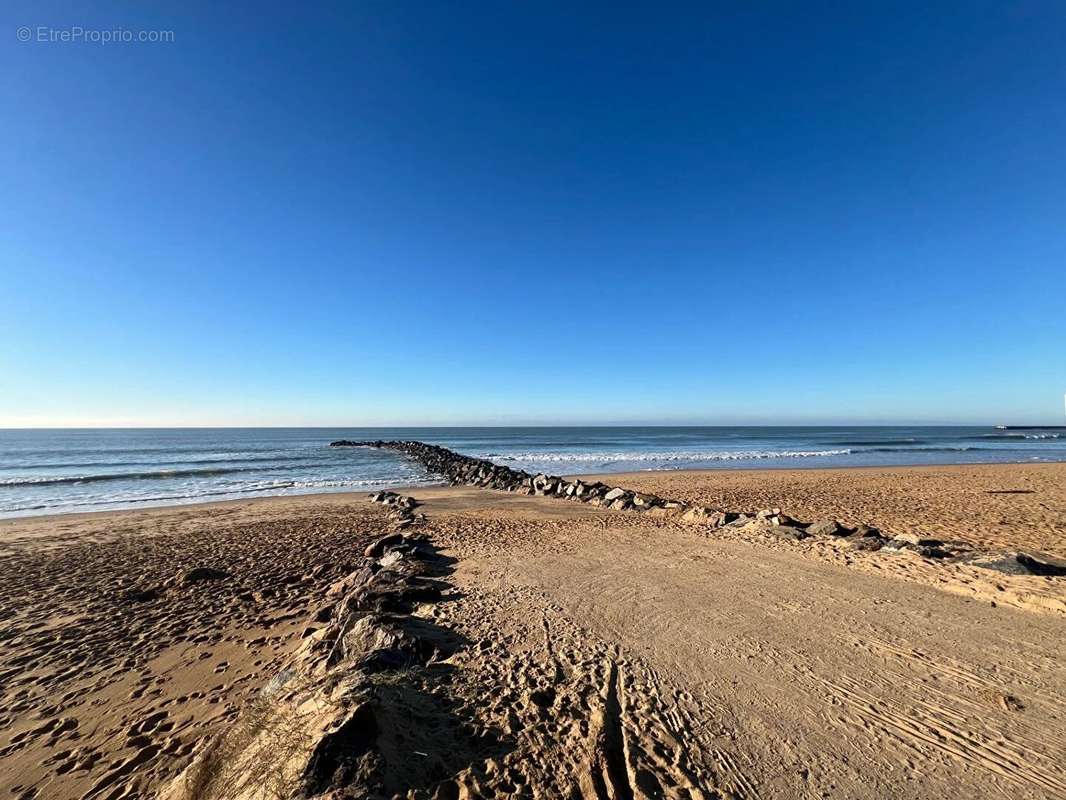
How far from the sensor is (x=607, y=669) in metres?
5.00

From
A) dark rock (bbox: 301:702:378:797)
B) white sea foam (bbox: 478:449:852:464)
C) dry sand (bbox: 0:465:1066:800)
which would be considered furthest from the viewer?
white sea foam (bbox: 478:449:852:464)

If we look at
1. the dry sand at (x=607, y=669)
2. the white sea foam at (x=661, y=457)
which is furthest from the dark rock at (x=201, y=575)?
the white sea foam at (x=661, y=457)

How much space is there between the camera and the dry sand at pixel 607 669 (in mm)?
3578

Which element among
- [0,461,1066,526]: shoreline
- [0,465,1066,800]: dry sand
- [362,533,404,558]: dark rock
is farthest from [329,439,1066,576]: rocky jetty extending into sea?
[362,533,404,558]: dark rock

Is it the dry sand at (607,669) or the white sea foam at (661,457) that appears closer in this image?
the dry sand at (607,669)

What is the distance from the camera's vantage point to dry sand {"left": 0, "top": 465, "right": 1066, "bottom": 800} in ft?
11.7

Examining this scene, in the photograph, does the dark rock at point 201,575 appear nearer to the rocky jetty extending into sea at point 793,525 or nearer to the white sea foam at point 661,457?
the rocky jetty extending into sea at point 793,525

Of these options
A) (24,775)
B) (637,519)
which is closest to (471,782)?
(24,775)

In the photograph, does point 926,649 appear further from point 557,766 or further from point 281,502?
point 281,502

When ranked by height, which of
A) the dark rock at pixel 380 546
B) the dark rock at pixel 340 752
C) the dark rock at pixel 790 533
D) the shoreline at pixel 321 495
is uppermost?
the dark rock at pixel 340 752

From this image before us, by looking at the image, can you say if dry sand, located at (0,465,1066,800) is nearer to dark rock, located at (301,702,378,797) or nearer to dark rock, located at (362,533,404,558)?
dark rock, located at (301,702,378,797)

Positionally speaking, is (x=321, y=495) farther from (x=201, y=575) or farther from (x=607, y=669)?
(x=607, y=669)

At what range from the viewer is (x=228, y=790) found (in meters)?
3.05

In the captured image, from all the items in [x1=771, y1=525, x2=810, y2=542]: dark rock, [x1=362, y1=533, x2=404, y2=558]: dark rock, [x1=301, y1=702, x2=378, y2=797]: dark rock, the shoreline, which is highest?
[x1=301, y1=702, x2=378, y2=797]: dark rock
